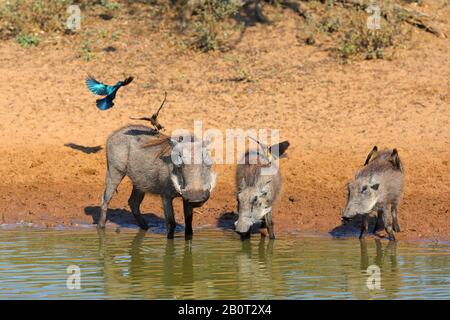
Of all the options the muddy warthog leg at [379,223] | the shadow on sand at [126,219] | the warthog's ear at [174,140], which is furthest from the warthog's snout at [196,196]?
the muddy warthog leg at [379,223]

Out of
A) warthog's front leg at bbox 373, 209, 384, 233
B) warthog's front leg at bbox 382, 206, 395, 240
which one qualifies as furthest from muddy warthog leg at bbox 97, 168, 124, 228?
warthog's front leg at bbox 382, 206, 395, 240

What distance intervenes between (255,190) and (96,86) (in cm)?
308

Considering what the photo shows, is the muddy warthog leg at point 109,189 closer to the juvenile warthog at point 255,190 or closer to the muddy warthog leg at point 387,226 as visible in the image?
the juvenile warthog at point 255,190

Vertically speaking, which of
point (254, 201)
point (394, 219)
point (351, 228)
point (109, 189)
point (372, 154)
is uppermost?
point (372, 154)

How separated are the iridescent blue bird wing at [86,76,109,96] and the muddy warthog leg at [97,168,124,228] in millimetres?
1283

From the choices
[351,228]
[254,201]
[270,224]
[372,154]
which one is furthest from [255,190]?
[372,154]

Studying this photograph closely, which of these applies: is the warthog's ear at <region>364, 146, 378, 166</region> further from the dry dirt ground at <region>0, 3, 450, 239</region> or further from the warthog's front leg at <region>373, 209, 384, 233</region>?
the dry dirt ground at <region>0, 3, 450, 239</region>

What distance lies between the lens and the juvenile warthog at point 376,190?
10.9 meters

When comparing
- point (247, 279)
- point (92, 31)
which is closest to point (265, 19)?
point (92, 31)

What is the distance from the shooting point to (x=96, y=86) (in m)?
12.8

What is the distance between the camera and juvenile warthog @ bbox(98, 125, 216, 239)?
10.6m

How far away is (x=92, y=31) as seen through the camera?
17500mm

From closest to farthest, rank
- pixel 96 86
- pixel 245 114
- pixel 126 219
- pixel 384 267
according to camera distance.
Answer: pixel 384 267 → pixel 126 219 → pixel 96 86 → pixel 245 114

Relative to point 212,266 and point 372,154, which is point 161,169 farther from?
point 372,154
